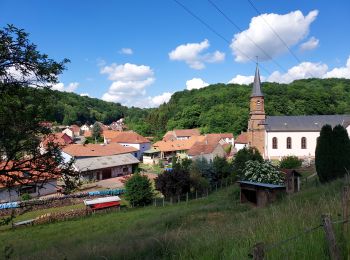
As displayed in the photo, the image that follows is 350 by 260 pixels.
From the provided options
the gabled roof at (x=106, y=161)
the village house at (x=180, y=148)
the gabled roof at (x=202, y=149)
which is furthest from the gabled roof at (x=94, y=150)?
the gabled roof at (x=202, y=149)

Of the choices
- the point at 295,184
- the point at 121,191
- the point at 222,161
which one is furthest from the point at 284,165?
the point at 121,191

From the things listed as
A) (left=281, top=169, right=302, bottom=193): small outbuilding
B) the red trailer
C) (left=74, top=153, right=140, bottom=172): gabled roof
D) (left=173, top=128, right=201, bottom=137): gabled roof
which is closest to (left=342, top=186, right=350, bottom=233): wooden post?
(left=281, top=169, right=302, bottom=193): small outbuilding

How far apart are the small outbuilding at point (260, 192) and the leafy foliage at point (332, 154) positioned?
17.5ft

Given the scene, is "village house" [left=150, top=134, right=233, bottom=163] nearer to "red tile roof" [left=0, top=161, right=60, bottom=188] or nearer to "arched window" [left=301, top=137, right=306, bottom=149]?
"arched window" [left=301, top=137, right=306, bottom=149]

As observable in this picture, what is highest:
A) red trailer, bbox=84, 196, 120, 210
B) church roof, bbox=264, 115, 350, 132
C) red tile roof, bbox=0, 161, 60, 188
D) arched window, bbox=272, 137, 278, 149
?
church roof, bbox=264, 115, 350, 132

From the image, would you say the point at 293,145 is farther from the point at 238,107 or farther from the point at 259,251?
the point at 259,251

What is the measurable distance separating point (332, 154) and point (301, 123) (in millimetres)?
37983

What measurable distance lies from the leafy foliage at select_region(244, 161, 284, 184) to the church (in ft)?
110

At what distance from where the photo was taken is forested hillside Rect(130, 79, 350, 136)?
101938 mm

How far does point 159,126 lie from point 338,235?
117695 mm

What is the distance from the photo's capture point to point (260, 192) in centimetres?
1969

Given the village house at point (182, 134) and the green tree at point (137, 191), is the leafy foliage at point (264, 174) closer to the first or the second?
the green tree at point (137, 191)

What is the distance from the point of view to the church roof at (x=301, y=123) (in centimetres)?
5828

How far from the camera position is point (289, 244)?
4.41 meters
